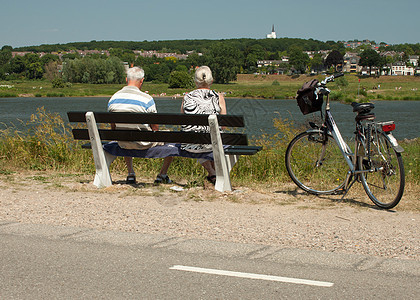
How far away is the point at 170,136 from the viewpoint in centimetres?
641

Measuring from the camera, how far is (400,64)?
620 feet

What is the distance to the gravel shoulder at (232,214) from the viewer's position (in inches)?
179

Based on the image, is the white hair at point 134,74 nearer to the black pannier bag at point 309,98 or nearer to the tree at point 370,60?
the black pannier bag at point 309,98

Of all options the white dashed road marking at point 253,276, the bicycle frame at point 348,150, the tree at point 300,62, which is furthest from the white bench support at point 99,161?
the tree at point 300,62

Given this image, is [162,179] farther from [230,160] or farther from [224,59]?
[224,59]

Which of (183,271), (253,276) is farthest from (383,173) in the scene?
(183,271)

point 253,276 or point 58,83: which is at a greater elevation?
point 58,83

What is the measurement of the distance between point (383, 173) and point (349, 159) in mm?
461

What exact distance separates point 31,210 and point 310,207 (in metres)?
2.99

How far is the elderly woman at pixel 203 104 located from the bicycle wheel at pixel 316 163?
1.00 meters

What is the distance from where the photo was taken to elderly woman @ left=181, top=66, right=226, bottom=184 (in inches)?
262

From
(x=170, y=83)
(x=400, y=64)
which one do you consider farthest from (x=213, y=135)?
(x=400, y=64)

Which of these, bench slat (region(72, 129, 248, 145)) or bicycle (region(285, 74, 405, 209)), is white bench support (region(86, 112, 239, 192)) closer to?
bench slat (region(72, 129, 248, 145))

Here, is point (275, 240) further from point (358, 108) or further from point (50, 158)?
point (50, 158)
